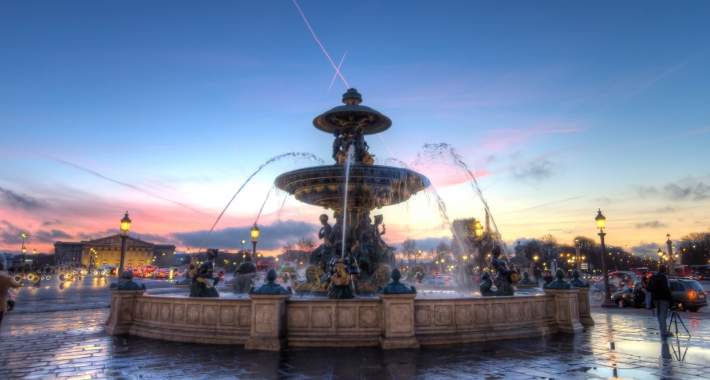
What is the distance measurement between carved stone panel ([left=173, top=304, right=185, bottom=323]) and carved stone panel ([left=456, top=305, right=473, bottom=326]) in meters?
5.95

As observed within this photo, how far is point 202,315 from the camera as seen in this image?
389 inches

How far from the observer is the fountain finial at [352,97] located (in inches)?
754

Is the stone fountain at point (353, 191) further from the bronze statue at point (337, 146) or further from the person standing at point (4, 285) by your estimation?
the person standing at point (4, 285)

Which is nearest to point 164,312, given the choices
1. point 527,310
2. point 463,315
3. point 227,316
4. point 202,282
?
point 202,282

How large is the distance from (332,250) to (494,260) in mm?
6509

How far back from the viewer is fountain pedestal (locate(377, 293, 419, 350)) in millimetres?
8977

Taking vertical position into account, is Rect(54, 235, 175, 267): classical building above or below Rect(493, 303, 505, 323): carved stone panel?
above

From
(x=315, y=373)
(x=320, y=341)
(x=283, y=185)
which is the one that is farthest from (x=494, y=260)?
(x=283, y=185)

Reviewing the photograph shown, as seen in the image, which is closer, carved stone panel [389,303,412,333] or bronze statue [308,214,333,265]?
carved stone panel [389,303,412,333]

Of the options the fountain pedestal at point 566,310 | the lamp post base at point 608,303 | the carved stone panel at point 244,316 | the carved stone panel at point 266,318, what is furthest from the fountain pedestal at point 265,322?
the lamp post base at point 608,303

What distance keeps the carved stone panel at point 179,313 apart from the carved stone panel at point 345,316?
139 inches

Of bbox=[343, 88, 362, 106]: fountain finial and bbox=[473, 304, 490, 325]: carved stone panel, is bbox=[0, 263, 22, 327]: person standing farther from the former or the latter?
bbox=[343, 88, 362, 106]: fountain finial

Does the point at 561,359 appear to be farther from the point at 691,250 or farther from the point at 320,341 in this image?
the point at 691,250

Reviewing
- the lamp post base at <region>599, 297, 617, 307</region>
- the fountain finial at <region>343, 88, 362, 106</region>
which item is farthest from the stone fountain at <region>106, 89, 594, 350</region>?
the lamp post base at <region>599, 297, 617, 307</region>
